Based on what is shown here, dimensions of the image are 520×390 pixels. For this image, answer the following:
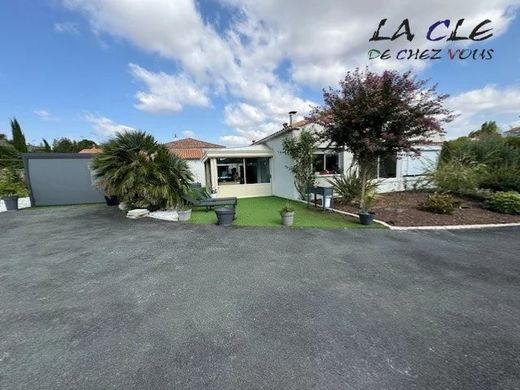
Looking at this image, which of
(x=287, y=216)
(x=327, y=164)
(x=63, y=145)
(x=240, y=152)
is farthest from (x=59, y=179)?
(x=63, y=145)

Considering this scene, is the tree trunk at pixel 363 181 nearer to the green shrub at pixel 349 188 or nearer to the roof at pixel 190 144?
the green shrub at pixel 349 188

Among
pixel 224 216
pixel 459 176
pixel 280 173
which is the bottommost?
pixel 224 216

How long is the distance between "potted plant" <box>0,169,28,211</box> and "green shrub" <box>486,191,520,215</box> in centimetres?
2172

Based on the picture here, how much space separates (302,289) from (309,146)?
8518mm

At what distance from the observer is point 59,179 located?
45.0 ft

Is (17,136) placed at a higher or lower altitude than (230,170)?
higher

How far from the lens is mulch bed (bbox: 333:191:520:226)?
26.1ft

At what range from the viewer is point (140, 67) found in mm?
12344

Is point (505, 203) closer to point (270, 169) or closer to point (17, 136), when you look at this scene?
point (270, 169)

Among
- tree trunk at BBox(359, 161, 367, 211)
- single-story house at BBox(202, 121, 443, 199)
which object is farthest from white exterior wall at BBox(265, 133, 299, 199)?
tree trunk at BBox(359, 161, 367, 211)

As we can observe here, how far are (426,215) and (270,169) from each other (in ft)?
29.5

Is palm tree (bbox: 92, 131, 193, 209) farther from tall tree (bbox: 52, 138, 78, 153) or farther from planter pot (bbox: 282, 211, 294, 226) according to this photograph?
tall tree (bbox: 52, 138, 78, 153)

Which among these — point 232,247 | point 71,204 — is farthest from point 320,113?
point 71,204

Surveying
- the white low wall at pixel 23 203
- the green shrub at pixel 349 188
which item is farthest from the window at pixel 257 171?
the white low wall at pixel 23 203
